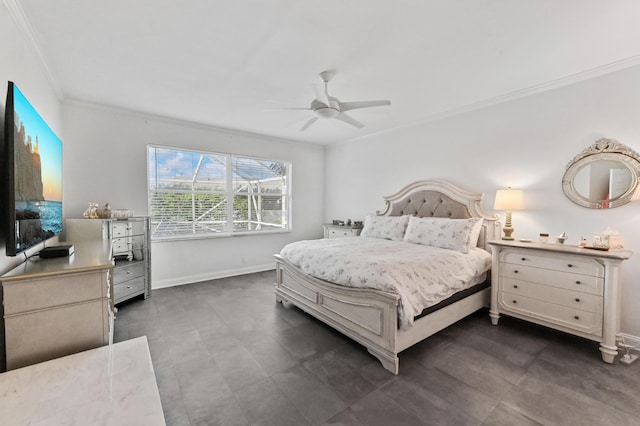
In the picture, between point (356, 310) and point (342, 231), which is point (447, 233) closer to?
point (356, 310)

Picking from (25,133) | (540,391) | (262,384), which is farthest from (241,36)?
(540,391)

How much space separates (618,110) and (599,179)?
2.25 feet

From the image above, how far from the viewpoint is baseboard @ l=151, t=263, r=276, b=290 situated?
13.9 feet

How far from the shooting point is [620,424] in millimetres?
1633

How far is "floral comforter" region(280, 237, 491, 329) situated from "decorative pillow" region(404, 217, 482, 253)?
121 millimetres

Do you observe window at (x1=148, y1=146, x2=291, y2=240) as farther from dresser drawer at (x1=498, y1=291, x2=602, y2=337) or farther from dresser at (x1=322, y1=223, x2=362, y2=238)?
dresser drawer at (x1=498, y1=291, x2=602, y2=337)

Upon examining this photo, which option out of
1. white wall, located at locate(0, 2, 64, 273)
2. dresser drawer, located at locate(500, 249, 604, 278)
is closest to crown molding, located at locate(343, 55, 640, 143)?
dresser drawer, located at locate(500, 249, 604, 278)

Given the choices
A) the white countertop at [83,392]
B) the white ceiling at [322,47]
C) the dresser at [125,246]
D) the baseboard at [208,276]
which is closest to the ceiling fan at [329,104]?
the white ceiling at [322,47]

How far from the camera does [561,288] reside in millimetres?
2613

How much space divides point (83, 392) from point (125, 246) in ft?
9.04

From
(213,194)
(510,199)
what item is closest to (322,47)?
(510,199)

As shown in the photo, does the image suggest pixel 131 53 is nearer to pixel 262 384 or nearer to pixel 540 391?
pixel 262 384

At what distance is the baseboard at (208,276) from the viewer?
4250 mm

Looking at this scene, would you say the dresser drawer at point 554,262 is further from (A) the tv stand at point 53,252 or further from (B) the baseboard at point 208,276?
(A) the tv stand at point 53,252
